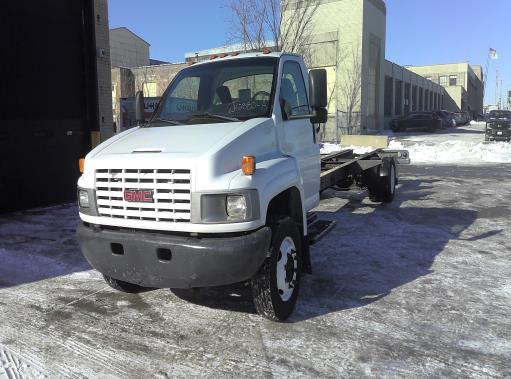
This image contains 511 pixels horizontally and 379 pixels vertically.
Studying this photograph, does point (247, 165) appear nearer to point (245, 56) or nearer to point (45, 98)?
point (245, 56)

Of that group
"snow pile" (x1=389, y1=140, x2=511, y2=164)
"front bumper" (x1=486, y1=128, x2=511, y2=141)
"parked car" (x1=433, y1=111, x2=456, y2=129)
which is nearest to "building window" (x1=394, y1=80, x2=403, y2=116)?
"parked car" (x1=433, y1=111, x2=456, y2=129)

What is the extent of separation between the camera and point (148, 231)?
409 centimetres

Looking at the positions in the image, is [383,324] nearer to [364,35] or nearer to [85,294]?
[85,294]

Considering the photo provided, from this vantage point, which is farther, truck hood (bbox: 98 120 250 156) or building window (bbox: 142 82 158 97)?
building window (bbox: 142 82 158 97)

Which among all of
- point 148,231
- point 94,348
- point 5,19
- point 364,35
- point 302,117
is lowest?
point 94,348

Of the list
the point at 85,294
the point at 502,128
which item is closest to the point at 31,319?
the point at 85,294

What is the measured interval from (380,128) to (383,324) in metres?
37.0

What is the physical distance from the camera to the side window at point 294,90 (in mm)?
5148

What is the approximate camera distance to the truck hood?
13.3 feet

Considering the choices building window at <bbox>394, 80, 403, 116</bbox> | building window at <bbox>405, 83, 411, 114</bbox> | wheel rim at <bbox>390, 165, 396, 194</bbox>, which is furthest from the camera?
building window at <bbox>405, 83, 411, 114</bbox>

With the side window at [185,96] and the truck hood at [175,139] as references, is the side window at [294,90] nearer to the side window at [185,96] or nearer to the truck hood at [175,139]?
the truck hood at [175,139]

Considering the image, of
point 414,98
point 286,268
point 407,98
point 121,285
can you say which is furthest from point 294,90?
point 414,98

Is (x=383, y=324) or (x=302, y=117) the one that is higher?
(x=302, y=117)

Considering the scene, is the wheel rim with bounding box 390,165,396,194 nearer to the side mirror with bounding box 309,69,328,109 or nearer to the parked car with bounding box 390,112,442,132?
the side mirror with bounding box 309,69,328,109
